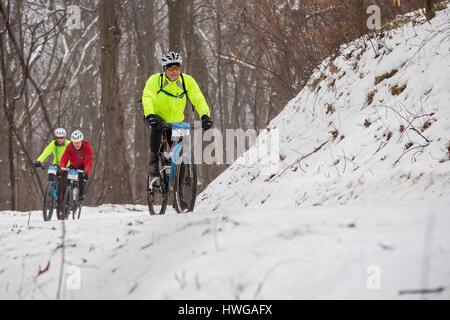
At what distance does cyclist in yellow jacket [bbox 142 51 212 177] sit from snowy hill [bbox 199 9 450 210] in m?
1.62

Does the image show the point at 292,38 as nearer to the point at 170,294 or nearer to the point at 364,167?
the point at 364,167

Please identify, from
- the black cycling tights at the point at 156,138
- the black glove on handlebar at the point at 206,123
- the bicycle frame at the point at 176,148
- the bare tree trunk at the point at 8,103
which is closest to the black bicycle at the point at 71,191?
the bare tree trunk at the point at 8,103

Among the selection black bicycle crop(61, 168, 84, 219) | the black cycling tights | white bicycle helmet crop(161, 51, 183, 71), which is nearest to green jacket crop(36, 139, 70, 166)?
black bicycle crop(61, 168, 84, 219)

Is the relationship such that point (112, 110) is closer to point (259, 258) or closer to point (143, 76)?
point (143, 76)

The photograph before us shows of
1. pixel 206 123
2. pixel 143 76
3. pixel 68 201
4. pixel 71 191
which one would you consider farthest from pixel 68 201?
pixel 143 76

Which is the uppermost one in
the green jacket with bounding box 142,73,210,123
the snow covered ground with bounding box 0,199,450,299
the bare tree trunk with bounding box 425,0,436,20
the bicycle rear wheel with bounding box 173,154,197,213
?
the bare tree trunk with bounding box 425,0,436,20

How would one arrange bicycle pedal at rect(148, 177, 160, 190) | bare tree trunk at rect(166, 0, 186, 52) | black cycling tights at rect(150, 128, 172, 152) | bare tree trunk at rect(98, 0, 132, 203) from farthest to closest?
bare tree trunk at rect(166, 0, 186, 52) < bare tree trunk at rect(98, 0, 132, 203) < bicycle pedal at rect(148, 177, 160, 190) < black cycling tights at rect(150, 128, 172, 152)

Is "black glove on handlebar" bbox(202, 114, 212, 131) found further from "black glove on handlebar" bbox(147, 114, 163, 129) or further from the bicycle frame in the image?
"black glove on handlebar" bbox(147, 114, 163, 129)

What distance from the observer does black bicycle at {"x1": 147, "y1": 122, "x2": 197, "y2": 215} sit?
252 inches

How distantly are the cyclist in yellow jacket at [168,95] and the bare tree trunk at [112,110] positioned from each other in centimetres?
710

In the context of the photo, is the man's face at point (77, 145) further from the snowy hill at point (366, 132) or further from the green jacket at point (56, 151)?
the snowy hill at point (366, 132)
